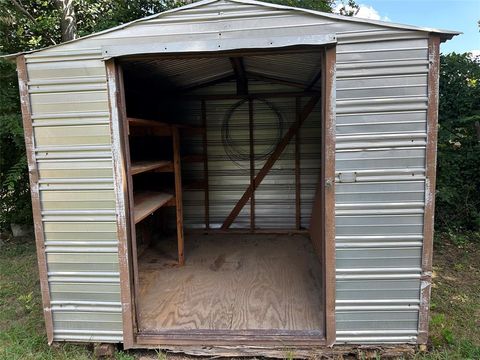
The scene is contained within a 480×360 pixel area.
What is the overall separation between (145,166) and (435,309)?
3248 millimetres

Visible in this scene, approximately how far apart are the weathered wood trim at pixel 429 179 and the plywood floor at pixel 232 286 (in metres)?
0.81

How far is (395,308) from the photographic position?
2.49 metres

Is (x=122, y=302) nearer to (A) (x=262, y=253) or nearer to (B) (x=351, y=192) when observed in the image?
(B) (x=351, y=192)

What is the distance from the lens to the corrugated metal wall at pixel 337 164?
7.57 feet

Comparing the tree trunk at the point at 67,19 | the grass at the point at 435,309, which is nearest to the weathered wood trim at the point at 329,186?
the grass at the point at 435,309

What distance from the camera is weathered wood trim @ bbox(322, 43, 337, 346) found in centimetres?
233

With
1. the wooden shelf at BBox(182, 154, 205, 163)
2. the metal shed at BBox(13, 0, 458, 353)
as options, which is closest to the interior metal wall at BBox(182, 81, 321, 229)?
the wooden shelf at BBox(182, 154, 205, 163)

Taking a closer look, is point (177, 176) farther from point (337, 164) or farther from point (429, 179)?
point (429, 179)

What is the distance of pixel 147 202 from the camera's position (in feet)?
11.8

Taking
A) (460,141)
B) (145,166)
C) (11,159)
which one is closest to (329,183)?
(145,166)

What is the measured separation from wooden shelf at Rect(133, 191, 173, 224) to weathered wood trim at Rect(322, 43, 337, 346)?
1661 millimetres

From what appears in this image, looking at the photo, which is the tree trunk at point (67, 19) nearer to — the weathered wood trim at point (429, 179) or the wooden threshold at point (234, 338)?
the wooden threshold at point (234, 338)

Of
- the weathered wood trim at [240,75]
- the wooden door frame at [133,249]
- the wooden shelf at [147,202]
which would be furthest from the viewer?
the weathered wood trim at [240,75]

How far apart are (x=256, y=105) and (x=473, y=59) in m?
3.46
